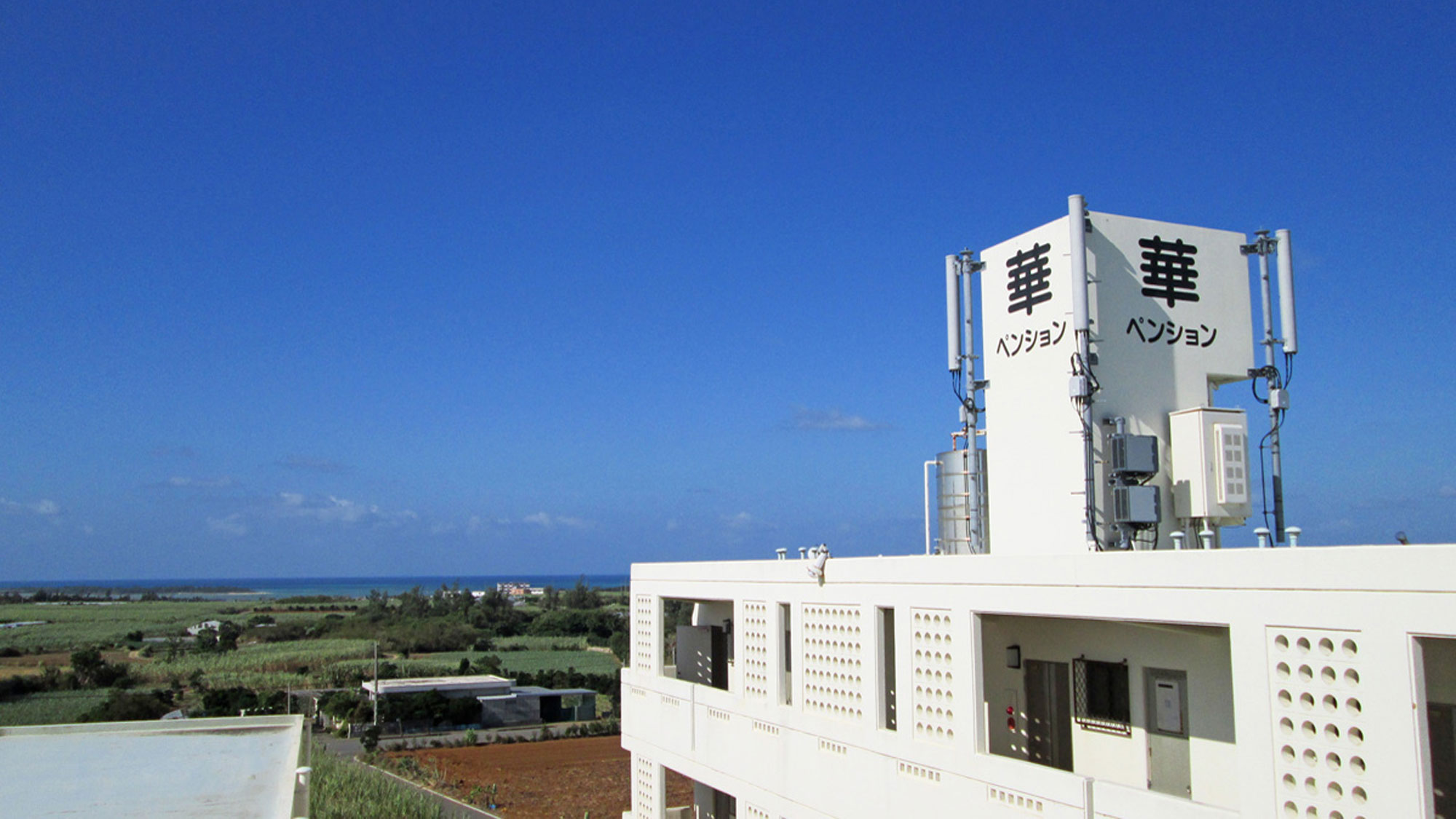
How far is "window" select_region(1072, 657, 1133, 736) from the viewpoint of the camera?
9.60m

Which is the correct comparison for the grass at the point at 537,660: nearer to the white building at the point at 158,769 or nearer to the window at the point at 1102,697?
the white building at the point at 158,769

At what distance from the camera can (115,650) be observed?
74.8 m

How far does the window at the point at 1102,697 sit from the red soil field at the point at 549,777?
16077 mm

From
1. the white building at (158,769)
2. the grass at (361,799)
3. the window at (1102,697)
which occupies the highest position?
the window at (1102,697)

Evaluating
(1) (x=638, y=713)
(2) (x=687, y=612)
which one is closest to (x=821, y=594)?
(1) (x=638, y=713)

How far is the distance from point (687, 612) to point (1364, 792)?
53.5m

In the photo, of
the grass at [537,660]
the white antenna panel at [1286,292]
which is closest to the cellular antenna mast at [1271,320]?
the white antenna panel at [1286,292]

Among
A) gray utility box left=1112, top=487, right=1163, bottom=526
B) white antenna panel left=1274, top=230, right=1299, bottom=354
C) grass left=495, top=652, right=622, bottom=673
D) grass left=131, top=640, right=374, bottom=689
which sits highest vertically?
white antenna panel left=1274, top=230, right=1299, bottom=354

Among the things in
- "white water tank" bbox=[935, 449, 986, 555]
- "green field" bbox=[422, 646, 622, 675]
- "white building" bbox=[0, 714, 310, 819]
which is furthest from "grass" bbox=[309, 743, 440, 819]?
"green field" bbox=[422, 646, 622, 675]

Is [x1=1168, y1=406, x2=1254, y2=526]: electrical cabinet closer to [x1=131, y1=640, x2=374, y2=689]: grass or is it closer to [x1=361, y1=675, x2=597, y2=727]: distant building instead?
[x1=361, y1=675, x2=597, y2=727]: distant building

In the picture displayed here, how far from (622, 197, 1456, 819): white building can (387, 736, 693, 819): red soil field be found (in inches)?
536

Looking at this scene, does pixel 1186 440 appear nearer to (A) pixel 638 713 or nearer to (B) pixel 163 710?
(A) pixel 638 713

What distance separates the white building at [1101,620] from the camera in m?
6.38

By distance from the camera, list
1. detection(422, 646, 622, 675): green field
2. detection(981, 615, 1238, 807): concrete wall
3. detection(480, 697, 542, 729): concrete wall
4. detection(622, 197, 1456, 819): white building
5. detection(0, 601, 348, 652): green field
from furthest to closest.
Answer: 1. detection(0, 601, 348, 652): green field
2. detection(422, 646, 622, 675): green field
3. detection(480, 697, 542, 729): concrete wall
4. detection(981, 615, 1238, 807): concrete wall
5. detection(622, 197, 1456, 819): white building
